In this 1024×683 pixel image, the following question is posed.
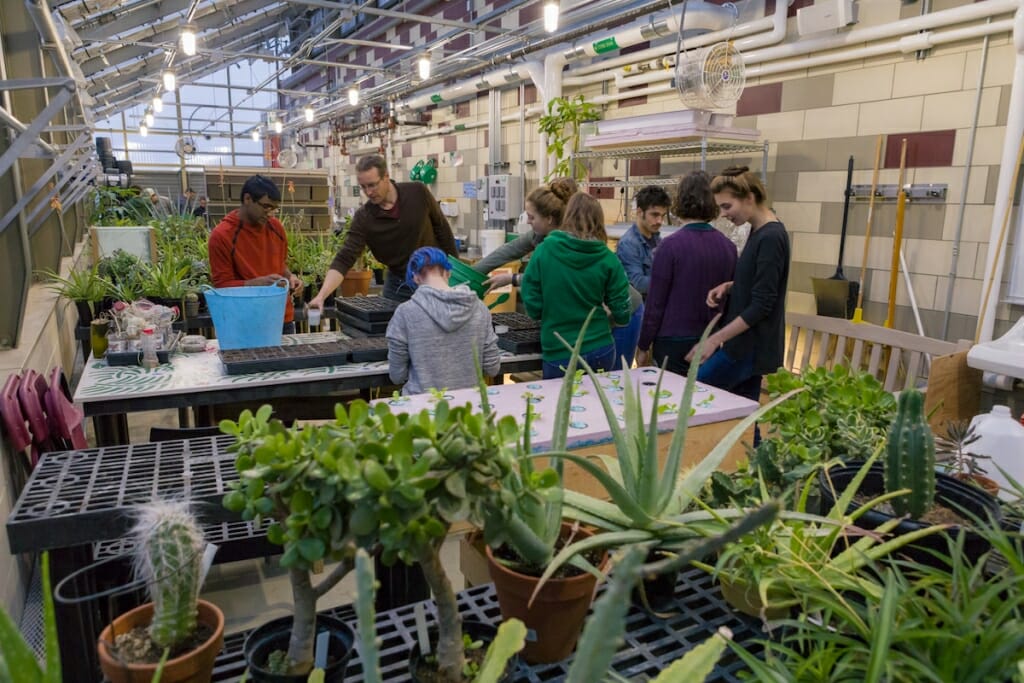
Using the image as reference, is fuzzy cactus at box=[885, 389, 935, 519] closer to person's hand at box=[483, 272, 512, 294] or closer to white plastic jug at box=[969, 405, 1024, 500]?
white plastic jug at box=[969, 405, 1024, 500]

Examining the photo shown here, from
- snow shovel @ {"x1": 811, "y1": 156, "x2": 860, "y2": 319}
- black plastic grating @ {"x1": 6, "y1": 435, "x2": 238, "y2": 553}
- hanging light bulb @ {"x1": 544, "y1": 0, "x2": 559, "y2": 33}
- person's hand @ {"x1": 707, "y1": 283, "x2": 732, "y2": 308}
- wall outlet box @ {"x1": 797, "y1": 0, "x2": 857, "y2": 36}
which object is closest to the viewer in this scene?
black plastic grating @ {"x1": 6, "y1": 435, "x2": 238, "y2": 553}

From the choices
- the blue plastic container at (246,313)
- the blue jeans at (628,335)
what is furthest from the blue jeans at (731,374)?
the blue plastic container at (246,313)

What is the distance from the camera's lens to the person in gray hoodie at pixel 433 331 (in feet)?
8.00

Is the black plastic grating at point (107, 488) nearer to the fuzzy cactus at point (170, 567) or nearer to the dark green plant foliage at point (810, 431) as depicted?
the fuzzy cactus at point (170, 567)

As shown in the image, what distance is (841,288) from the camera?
414cm

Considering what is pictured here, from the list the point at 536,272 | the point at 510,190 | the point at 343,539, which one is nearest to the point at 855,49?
the point at 536,272

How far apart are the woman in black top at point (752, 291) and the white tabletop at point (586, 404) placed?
24.2 inches

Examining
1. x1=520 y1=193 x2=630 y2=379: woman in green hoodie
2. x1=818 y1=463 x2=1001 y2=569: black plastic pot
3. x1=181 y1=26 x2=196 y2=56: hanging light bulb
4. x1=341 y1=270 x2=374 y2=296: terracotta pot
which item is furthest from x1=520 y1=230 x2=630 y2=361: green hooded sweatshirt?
x1=181 y1=26 x2=196 y2=56: hanging light bulb

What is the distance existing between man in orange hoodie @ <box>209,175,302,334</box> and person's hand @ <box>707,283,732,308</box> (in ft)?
6.75

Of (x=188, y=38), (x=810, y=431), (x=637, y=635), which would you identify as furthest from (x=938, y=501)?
(x=188, y=38)

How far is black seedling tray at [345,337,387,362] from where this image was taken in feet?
9.28

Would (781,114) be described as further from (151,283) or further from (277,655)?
(277,655)

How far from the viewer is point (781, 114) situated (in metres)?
4.66

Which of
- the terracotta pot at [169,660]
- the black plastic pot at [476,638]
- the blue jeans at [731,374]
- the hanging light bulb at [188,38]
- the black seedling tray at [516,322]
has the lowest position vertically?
the blue jeans at [731,374]
